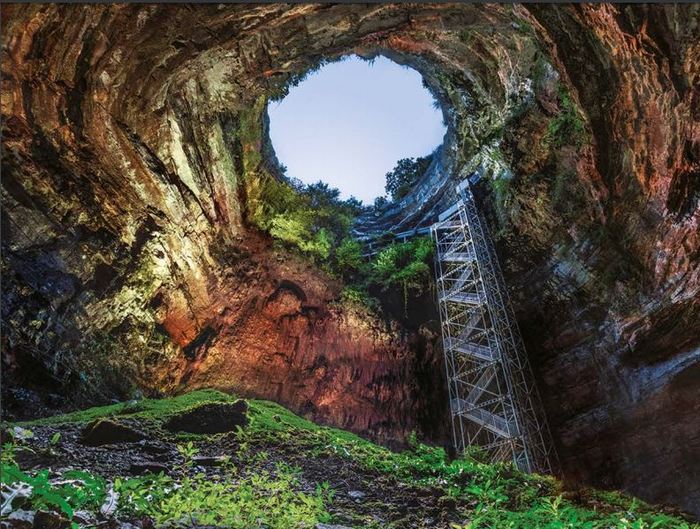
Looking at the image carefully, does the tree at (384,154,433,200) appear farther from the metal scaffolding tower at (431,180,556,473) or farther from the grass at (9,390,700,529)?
the grass at (9,390,700,529)

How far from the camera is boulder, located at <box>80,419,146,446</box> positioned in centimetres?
546

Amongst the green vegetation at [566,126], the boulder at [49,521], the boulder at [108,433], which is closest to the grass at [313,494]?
the boulder at [49,521]

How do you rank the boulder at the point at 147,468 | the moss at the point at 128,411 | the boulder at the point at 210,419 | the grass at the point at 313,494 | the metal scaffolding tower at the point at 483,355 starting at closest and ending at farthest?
the grass at the point at 313,494 < the boulder at the point at 147,468 < the moss at the point at 128,411 < the boulder at the point at 210,419 < the metal scaffolding tower at the point at 483,355

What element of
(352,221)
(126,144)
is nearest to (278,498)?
(126,144)

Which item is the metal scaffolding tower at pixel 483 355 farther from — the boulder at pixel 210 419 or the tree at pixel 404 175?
the boulder at pixel 210 419

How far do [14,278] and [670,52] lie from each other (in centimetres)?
1077

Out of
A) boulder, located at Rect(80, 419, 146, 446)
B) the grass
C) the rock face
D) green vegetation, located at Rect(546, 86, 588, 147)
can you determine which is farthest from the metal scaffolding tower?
boulder, located at Rect(80, 419, 146, 446)

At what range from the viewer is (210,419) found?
685 centimetres

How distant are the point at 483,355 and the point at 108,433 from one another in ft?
29.3

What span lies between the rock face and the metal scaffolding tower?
0.56 m

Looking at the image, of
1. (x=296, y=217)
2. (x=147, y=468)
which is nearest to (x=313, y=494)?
(x=147, y=468)

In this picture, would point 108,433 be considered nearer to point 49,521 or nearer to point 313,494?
point 49,521

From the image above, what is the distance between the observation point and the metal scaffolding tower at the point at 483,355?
1068 cm

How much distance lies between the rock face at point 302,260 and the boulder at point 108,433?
1440mm
